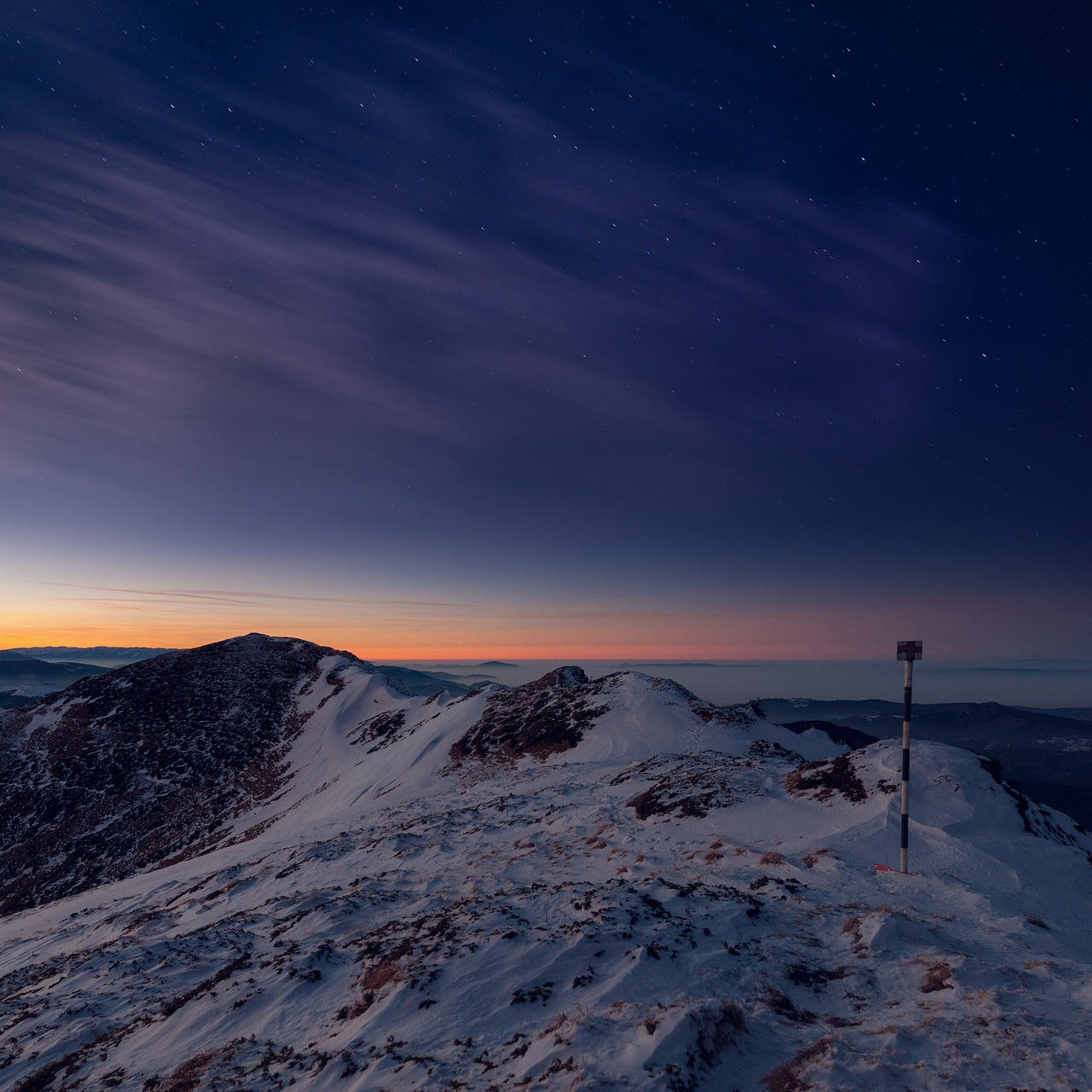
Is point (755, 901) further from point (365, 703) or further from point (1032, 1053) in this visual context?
point (365, 703)

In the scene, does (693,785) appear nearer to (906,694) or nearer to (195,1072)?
(906,694)

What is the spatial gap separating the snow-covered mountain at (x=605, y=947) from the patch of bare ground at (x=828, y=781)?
0.29ft

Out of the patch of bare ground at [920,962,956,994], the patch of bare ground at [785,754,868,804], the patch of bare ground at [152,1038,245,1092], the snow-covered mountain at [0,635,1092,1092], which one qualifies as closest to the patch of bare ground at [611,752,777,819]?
the snow-covered mountain at [0,635,1092,1092]

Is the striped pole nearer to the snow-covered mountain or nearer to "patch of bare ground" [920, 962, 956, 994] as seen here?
the snow-covered mountain

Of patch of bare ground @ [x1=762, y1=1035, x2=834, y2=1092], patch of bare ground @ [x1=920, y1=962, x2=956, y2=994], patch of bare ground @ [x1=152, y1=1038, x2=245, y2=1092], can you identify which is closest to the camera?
patch of bare ground @ [x1=762, y1=1035, x2=834, y2=1092]

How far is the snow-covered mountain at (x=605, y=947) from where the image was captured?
5977 mm

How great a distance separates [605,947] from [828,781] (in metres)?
11.2

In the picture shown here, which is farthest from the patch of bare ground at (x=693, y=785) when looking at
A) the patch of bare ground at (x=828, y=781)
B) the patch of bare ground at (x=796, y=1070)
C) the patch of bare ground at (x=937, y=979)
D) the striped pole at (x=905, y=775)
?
the patch of bare ground at (x=796, y=1070)

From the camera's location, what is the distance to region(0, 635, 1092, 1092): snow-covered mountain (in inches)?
235

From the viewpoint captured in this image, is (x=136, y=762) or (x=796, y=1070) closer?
(x=796, y=1070)

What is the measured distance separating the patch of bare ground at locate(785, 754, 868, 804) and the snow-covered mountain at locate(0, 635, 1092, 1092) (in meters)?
0.09

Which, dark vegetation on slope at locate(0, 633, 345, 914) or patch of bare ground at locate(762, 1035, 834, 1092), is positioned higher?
patch of bare ground at locate(762, 1035, 834, 1092)

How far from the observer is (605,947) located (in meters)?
7.95

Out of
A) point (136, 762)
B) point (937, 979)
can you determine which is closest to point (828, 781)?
point (937, 979)
